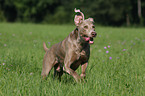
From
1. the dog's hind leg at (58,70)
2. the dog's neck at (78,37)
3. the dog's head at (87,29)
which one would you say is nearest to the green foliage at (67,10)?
the dog's hind leg at (58,70)

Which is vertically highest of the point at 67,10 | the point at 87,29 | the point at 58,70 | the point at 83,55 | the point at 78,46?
the point at 67,10

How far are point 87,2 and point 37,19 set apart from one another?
516 inches

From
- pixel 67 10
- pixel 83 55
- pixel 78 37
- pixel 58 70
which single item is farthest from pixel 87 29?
pixel 67 10

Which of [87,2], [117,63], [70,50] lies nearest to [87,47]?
[70,50]

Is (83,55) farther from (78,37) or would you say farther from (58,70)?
(58,70)

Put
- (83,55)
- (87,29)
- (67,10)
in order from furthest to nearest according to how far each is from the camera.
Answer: (67,10), (83,55), (87,29)

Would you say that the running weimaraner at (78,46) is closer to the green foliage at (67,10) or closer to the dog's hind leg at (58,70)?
the dog's hind leg at (58,70)

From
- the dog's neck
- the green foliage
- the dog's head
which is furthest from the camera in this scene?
the green foliage

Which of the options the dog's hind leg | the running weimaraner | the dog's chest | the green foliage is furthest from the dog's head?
the green foliage

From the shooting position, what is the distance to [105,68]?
4.88m

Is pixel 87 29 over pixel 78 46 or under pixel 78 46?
over

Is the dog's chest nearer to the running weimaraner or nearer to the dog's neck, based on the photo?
the running weimaraner

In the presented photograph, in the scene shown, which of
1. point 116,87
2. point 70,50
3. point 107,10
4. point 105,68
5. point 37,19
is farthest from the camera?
point 37,19

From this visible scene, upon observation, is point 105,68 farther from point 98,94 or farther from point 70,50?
point 98,94
